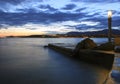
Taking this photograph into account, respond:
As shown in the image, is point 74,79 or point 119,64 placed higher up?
point 119,64

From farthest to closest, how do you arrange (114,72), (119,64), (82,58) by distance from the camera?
(82,58) → (119,64) → (114,72)

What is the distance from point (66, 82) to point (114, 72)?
6177 mm

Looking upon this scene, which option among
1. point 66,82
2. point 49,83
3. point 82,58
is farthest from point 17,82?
point 82,58

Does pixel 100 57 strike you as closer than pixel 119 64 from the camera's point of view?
No

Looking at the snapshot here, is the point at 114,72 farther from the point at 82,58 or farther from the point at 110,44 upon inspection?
the point at 82,58

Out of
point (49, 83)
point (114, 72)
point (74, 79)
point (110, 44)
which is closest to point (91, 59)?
point (110, 44)

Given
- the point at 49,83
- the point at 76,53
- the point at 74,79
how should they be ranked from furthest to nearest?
the point at 76,53, the point at 74,79, the point at 49,83

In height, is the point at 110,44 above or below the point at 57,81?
above

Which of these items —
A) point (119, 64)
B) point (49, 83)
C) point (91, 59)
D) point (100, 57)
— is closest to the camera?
point (119, 64)

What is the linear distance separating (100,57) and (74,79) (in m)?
3.98

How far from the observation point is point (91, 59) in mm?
20406

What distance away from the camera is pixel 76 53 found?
83.1 ft

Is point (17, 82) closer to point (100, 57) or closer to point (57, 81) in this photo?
point (57, 81)

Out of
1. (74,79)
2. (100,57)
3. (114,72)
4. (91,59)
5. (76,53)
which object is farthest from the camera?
(76,53)
